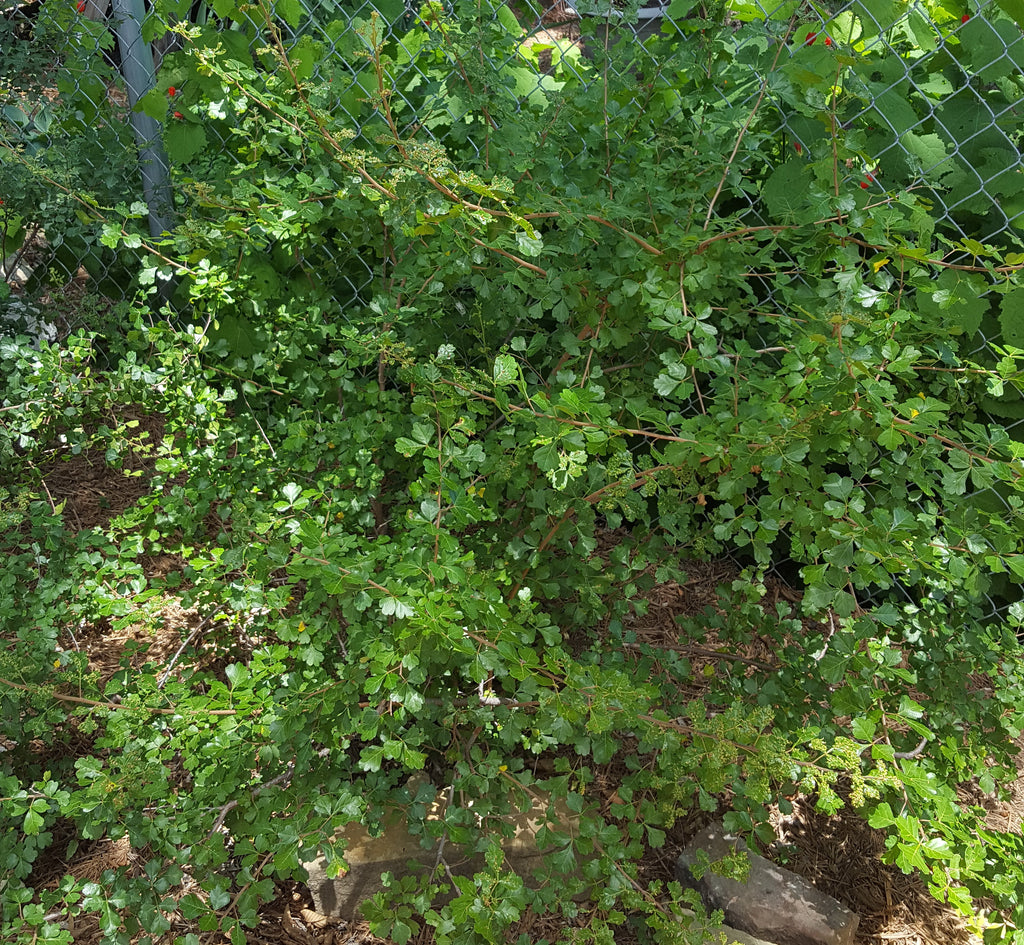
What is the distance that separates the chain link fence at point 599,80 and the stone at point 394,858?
1.46 m

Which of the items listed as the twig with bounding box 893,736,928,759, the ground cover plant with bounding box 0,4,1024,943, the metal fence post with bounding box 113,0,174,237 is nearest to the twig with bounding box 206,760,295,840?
the ground cover plant with bounding box 0,4,1024,943

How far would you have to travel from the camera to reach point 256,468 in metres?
2.04

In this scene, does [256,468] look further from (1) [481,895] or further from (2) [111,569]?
(1) [481,895]

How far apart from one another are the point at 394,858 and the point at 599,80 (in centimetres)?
189

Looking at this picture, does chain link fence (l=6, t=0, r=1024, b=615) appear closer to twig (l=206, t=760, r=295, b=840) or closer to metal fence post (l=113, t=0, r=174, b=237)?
metal fence post (l=113, t=0, r=174, b=237)

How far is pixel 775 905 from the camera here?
68.1 inches

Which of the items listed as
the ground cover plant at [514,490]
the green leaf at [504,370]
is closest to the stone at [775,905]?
the ground cover plant at [514,490]

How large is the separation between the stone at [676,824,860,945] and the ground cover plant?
0.15 meters

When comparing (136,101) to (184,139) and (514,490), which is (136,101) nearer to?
(184,139)

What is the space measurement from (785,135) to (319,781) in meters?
2.04

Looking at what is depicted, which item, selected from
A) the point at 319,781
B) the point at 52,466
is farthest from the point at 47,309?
the point at 319,781

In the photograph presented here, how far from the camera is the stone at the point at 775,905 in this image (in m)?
1.70

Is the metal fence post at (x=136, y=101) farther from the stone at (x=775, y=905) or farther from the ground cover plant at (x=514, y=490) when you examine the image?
the stone at (x=775, y=905)

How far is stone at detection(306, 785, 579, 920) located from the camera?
170 cm
